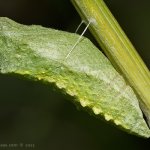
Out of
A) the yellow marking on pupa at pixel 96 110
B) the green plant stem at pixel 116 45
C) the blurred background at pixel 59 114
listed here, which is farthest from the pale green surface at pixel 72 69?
the blurred background at pixel 59 114

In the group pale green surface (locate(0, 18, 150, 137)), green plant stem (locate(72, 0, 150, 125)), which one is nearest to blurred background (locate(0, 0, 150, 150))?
pale green surface (locate(0, 18, 150, 137))

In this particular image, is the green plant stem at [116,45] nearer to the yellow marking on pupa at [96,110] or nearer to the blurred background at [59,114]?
the yellow marking on pupa at [96,110]

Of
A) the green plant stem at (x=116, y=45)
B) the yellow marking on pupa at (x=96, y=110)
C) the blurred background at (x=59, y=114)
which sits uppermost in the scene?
the green plant stem at (x=116, y=45)

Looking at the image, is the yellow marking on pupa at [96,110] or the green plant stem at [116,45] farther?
the yellow marking on pupa at [96,110]

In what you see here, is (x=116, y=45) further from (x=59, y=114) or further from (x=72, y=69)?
(x=59, y=114)

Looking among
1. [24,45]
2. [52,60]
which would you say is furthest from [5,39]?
[52,60]

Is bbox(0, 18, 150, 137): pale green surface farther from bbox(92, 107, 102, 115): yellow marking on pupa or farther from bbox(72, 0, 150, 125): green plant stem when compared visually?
bbox(72, 0, 150, 125): green plant stem
